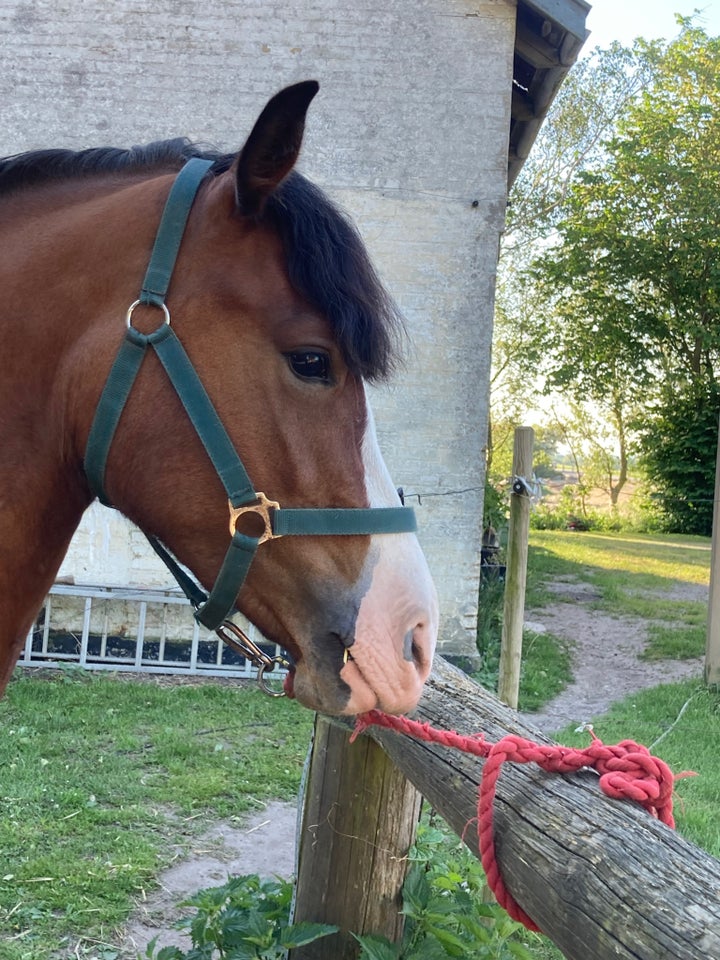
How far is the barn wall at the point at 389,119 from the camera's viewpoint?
6.20 metres

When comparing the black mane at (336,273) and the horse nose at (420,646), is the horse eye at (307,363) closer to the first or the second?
the black mane at (336,273)

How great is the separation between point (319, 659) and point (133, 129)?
6.13 meters

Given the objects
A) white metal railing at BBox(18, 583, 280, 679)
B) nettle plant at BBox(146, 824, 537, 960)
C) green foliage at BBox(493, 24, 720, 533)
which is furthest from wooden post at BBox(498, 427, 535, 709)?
green foliage at BBox(493, 24, 720, 533)

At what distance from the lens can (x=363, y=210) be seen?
250 inches

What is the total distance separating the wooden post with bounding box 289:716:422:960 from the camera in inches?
79.7

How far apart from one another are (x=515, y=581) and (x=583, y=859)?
2.27m

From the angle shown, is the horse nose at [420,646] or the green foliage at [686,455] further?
the green foliage at [686,455]

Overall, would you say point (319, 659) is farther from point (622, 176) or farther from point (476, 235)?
point (622, 176)

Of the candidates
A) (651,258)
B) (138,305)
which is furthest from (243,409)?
(651,258)

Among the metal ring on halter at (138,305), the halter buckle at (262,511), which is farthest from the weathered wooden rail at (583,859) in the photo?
the metal ring on halter at (138,305)

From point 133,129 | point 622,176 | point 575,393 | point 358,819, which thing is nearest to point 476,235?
point 133,129

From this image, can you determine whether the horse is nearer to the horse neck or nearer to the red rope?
the horse neck

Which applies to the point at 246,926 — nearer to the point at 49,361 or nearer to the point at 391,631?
the point at 391,631

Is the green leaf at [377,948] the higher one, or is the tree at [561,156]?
the tree at [561,156]
